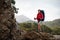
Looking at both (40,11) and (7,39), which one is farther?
(40,11)

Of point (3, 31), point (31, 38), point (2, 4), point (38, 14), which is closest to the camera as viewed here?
point (3, 31)

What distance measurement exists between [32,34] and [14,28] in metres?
2.03

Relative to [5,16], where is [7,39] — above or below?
below

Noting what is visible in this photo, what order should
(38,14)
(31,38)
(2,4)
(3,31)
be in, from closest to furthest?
(3,31), (2,4), (31,38), (38,14)

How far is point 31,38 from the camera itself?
17.5 m

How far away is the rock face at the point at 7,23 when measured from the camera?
49.1ft

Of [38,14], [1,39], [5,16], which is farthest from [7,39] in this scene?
[38,14]

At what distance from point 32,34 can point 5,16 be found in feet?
10.2

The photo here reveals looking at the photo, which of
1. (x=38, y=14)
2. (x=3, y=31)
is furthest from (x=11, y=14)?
(x=38, y=14)

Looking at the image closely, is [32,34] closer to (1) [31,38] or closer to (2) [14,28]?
(1) [31,38]

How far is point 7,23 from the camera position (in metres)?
15.4

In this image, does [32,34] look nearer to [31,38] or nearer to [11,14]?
[31,38]

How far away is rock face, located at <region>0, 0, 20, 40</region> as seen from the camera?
15.0 meters

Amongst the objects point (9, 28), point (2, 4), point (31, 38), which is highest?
point (2, 4)
